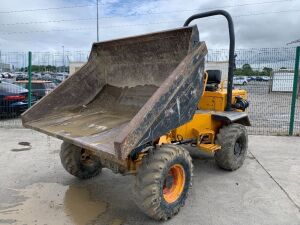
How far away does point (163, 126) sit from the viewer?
360 centimetres

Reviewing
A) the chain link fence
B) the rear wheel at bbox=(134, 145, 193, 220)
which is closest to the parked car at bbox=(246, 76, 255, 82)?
the chain link fence

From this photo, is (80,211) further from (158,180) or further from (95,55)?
(95,55)

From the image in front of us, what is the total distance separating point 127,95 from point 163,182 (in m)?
1.80

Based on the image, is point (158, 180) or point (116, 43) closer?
point (158, 180)

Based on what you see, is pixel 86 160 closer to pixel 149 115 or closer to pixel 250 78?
pixel 149 115

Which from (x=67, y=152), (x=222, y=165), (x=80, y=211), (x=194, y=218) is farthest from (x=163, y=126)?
(x=222, y=165)

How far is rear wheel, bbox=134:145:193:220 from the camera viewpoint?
351 centimetres

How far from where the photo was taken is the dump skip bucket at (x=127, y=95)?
3.46m

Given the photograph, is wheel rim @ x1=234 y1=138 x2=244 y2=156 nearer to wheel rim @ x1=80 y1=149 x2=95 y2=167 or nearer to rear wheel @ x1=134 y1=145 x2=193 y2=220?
rear wheel @ x1=134 y1=145 x2=193 y2=220

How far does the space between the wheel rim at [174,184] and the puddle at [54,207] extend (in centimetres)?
88

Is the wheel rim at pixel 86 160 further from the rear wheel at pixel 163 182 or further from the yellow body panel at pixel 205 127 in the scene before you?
the rear wheel at pixel 163 182

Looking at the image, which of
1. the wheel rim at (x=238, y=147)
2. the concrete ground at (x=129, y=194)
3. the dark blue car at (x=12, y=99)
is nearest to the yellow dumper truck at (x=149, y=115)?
the wheel rim at (x=238, y=147)

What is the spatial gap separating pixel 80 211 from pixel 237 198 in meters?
2.13

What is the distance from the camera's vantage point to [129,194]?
15.4 feet
